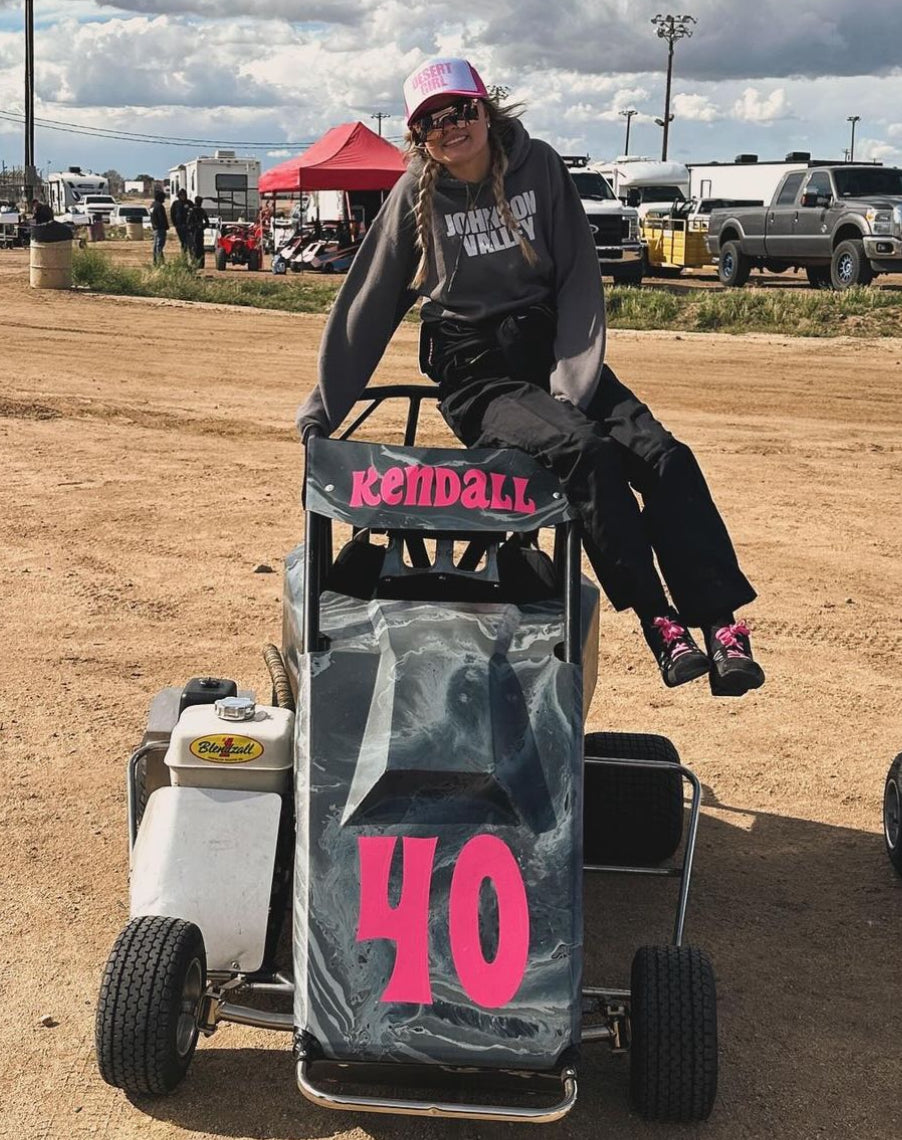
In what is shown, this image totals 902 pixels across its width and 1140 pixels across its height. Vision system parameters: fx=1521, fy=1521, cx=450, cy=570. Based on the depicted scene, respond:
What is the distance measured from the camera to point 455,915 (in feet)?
10.7

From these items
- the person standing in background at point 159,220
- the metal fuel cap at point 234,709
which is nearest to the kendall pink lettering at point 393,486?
the metal fuel cap at point 234,709

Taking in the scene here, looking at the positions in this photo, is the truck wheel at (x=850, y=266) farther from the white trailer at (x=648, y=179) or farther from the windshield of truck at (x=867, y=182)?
the white trailer at (x=648, y=179)

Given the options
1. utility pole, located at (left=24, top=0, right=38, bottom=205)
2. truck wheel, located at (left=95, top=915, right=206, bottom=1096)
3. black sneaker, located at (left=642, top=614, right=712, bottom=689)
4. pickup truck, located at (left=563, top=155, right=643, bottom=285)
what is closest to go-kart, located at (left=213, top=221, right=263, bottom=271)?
pickup truck, located at (left=563, top=155, right=643, bottom=285)

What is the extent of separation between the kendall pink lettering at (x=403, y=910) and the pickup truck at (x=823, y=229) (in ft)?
69.5

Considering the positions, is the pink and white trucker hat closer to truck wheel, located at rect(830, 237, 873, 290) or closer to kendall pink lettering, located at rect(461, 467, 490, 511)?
kendall pink lettering, located at rect(461, 467, 490, 511)

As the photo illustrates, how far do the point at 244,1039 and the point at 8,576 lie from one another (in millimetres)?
4612

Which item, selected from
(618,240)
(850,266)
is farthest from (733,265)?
(850,266)

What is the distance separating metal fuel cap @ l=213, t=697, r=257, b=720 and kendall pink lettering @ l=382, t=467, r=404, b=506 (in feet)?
2.06

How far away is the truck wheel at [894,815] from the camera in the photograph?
15.7 feet

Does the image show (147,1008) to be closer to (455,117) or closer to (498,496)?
(498,496)

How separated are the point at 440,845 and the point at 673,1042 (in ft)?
2.21

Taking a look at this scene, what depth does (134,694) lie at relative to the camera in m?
6.22

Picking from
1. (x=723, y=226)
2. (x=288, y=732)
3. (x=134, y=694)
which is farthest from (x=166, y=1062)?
(x=723, y=226)

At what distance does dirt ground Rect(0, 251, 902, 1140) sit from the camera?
3627 millimetres
